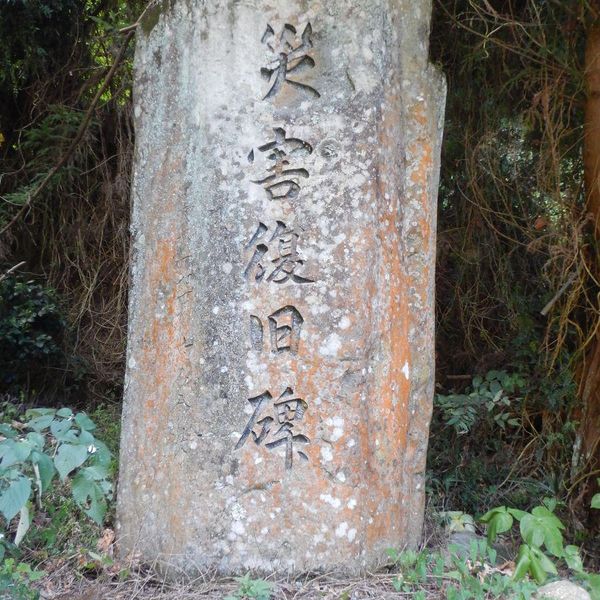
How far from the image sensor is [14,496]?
2.24 m

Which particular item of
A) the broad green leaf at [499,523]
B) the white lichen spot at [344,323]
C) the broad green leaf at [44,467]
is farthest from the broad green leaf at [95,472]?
the broad green leaf at [499,523]

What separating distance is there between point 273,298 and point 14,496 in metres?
1.14

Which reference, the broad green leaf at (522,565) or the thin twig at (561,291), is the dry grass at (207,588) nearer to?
the broad green leaf at (522,565)

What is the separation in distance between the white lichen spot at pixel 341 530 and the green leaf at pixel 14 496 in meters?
1.11

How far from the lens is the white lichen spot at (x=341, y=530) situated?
2.82m

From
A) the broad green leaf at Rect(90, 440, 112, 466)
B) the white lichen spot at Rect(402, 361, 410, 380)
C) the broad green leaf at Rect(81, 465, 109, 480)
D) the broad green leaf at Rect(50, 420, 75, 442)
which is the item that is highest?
the white lichen spot at Rect(402, 361, 410, 380)

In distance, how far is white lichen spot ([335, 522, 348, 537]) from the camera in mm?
2816

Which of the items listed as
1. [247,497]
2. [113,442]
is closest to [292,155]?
[247,497]

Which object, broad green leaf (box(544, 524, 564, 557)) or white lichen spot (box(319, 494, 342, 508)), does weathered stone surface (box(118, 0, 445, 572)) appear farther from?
broad green leaf (box(544, 524, 564, 557))

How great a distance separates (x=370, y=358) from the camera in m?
2.95

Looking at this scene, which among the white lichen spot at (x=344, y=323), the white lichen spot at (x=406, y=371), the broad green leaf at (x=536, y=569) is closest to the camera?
the broad green leaf at (x=536, y=569)

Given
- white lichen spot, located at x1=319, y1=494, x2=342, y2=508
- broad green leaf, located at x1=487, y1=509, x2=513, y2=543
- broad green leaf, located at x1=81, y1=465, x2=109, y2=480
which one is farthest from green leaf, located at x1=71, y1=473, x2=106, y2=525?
broad green leaf, located at x1=487, y1=509, x2=513, y2=543

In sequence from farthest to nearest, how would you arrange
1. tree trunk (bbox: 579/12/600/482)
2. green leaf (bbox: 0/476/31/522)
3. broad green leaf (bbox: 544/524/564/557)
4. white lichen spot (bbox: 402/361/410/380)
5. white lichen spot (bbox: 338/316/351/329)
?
tree trunk (bbox: 579/12/600/482) → white lichen spot (bbox: 402/361/410/380) → white lichen spot (bbox: 338/316/351/329) → broad green leaf (bbox: 544/524/564/557) → green leaf (bbox: 0/476/31/522)

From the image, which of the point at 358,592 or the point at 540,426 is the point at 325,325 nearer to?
the point at 358,592
